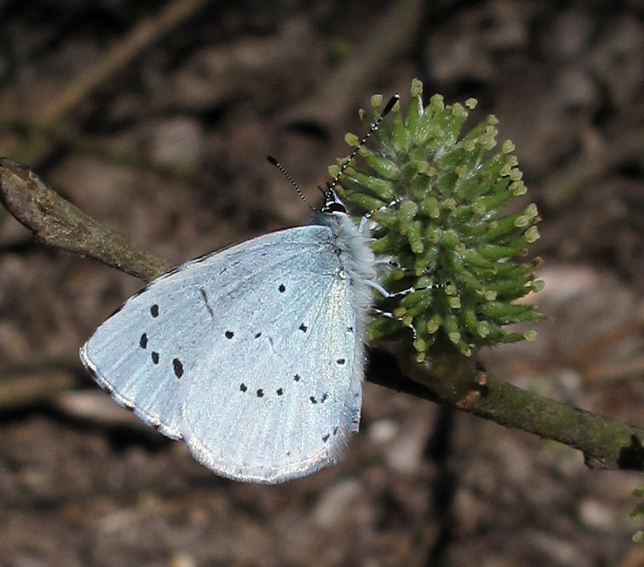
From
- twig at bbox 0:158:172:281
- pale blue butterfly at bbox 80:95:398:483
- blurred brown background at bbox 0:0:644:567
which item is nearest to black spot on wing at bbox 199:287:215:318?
pale blue butterfly at bbox 80:95:398:483

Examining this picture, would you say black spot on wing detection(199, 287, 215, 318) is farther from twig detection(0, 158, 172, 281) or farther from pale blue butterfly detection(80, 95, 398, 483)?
twig detection(0, 158, 172, 281)

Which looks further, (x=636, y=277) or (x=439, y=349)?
(x=636, y=277)

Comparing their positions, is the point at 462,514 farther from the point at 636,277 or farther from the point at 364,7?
the point at 364,7

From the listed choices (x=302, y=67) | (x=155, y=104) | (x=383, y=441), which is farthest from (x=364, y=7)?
(x=383, y=441)

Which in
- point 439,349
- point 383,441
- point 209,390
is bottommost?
point 383,441

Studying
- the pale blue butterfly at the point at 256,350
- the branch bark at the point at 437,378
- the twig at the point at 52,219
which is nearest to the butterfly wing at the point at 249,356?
the pale blue butterfly at the point at 256,350

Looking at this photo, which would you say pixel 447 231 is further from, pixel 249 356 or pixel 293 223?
pixel 293 223

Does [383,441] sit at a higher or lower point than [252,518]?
higher
